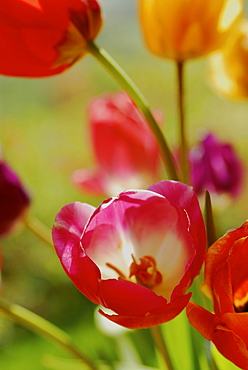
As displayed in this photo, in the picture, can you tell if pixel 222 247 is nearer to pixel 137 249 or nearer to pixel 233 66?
pixel 137 249

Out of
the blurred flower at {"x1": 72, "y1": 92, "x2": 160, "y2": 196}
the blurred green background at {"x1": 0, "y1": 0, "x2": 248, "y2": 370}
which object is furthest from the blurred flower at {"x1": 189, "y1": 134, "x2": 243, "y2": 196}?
the blurred green background at {"x1": 0, "y1": 0, "x2": 248, "y2": 370}

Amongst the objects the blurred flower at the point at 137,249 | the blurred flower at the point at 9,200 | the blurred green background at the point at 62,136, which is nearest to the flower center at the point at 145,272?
the blurred flower at the point at 137,249

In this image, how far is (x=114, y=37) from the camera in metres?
2.05

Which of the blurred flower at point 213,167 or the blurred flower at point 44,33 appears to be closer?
the blurred flower at point 44,33

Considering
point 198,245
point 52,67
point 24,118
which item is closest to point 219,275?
point 198,245

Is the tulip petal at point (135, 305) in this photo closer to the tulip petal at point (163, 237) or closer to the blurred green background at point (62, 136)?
the tulip petal at point (163, 237)

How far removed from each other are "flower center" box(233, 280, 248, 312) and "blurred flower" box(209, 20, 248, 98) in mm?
153

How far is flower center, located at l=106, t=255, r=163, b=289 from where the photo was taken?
0.22 m

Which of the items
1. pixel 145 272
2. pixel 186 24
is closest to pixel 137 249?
pixel 145 272

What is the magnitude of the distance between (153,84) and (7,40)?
1.66 metres

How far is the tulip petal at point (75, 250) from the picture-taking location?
184mm

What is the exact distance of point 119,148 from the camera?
0.37 metres

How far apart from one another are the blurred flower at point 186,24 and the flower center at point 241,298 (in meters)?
0.12

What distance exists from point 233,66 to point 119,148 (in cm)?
9
